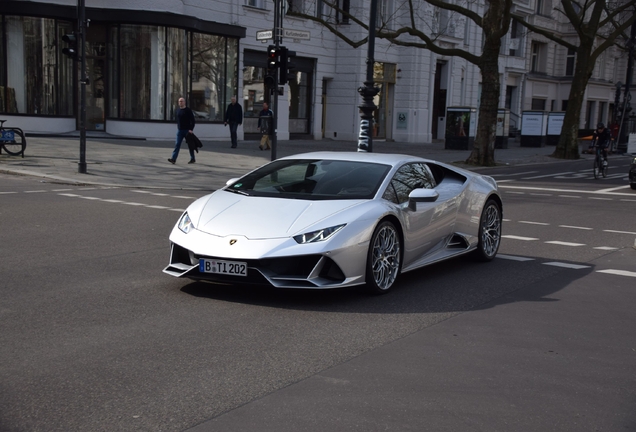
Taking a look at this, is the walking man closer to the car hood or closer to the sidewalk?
the sidewalk

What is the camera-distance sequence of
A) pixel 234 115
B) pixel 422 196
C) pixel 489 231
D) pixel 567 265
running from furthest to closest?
1. pixel 234 115
2. pixel 489 231
3. pixel 567 265
4. pixel 422 196

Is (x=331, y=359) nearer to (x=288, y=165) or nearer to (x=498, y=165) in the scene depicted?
(x=288, y=165)

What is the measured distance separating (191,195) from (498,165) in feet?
52.4

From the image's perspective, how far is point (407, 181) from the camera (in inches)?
326

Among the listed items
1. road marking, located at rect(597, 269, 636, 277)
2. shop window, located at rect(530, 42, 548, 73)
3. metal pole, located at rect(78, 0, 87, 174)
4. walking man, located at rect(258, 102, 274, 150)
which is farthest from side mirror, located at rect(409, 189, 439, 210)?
shop window, located at rect(530, 42, 548, 73)

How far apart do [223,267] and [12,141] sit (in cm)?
1638

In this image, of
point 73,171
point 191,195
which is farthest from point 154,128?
point 191,195

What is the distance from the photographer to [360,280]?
23.2ft

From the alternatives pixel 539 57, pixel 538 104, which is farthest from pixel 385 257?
pixel 539 57

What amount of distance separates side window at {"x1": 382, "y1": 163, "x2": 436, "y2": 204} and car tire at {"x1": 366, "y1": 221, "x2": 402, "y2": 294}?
413 mm

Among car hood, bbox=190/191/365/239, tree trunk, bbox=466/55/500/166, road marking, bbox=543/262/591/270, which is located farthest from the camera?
tree trunk, bbox=466/55/500/166

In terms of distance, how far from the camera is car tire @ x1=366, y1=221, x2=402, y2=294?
7.19 metres

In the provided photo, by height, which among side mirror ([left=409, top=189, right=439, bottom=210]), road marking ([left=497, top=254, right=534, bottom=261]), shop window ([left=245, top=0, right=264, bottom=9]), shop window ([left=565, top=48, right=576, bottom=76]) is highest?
A: shop window ([left=245, top=0, right=264, bottom=9])

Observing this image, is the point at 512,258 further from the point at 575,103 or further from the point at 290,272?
the point at 575,103
